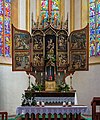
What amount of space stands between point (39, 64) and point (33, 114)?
16.0 ft

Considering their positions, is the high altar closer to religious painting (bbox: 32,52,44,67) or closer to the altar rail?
religious painting (bbox: 32,52,44,67)

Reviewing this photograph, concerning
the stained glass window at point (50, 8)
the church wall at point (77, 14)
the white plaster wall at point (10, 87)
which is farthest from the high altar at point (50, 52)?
the stained glass window at point (50, 8)

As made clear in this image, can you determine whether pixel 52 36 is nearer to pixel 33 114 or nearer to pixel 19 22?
pixel 19 22

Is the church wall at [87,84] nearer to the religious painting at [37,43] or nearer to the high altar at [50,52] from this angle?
the high altar at [50,52]

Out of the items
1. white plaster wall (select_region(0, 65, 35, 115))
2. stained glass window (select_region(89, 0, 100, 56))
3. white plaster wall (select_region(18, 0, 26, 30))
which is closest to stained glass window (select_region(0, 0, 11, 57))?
white plaster wall (select_region(18, 0, 26, 30))

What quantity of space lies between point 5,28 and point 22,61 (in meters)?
Result: 3.15

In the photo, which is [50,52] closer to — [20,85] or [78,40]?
[78,40]

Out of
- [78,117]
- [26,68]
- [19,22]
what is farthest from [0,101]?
[78,117]

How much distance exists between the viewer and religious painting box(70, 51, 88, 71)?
15812 mm

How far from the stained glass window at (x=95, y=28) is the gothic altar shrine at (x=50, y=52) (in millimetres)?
2189

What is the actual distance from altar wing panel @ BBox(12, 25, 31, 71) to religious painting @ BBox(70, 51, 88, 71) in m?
2.00

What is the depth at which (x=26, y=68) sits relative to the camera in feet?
52.0

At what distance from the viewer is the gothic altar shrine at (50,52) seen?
1581 cm

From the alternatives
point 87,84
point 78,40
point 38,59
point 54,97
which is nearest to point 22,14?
point 38,59
